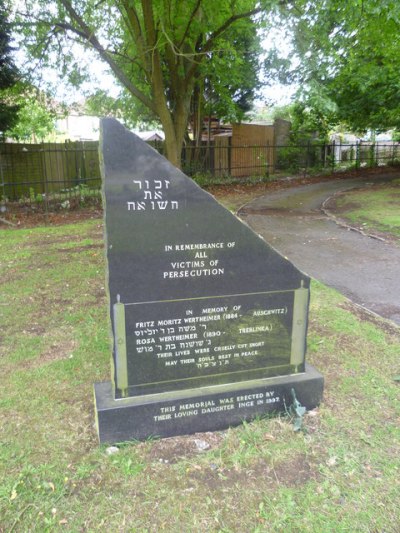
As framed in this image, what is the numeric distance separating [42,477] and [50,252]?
5784 mm

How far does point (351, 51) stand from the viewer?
1284 cm

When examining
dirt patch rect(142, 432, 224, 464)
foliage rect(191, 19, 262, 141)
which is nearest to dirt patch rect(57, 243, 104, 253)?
dirt patch rect(142, 432, 224, 464)

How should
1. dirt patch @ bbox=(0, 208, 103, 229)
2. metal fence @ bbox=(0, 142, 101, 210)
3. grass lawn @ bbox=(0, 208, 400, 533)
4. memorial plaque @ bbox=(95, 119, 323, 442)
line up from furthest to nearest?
metal fence @ bbox=(0, 142, 101, 210) → dirt patch @ bbox=(0, 208, 103, 229) → memorial plaque @ bbox=(95, 119, 323, 442) → grass lawn @ bbox=(0, 208, 400, 533)

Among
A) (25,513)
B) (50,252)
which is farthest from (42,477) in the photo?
(50,252)

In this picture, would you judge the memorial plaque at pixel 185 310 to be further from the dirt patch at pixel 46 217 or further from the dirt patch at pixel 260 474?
the dirt patch at pixel 46 217

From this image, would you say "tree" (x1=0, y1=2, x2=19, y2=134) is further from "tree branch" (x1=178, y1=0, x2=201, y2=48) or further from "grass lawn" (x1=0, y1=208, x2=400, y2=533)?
"grass lawn" (x1=0, y1=208, x2=400, y2=533)

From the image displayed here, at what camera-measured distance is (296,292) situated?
3273 millimetres

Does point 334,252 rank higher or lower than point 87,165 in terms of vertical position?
lower

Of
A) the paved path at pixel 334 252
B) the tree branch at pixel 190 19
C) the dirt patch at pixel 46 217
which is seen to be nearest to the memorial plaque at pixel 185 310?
the paved path at pixel 334 252

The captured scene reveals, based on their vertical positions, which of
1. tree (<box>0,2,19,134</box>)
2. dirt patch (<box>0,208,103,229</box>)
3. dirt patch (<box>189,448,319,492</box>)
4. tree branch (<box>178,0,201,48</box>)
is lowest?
dirt patch (<box>189,448,319,492</box>)

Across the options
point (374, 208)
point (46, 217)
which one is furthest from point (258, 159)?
point (46, 217)

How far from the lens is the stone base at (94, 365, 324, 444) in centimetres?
302

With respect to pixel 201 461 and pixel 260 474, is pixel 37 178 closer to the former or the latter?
pixel 201 461

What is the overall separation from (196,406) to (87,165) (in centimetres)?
1646
